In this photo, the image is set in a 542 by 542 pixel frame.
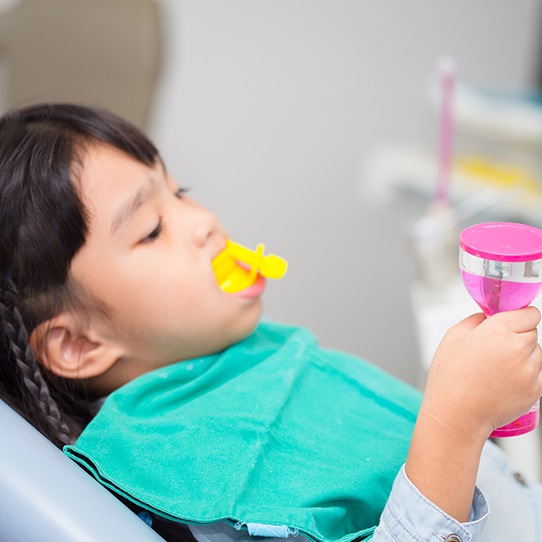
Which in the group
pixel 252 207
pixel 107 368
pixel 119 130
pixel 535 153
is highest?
pixel 119 130

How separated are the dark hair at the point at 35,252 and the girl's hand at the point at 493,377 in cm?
36

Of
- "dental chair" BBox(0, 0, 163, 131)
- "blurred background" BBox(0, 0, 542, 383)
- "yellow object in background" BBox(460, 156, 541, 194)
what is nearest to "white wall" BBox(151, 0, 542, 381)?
"blurred background" BBox(0, 0, 542, 383)

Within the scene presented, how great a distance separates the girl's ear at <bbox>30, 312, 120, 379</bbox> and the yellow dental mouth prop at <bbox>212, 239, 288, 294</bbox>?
0.13 m

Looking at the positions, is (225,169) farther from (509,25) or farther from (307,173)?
(509,25)

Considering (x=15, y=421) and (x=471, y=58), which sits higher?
(x=471, y=58)

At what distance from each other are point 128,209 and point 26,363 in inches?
6.9

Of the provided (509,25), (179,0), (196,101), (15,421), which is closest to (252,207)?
(196,101)

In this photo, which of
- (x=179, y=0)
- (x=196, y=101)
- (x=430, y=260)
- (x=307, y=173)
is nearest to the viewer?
(x=430, y=260)

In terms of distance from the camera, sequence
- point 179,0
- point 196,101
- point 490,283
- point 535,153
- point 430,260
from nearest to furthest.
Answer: point 490,283 < point 430,260 < point 535,153 < point 179,0 < point 196,101

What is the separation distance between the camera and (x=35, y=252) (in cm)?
76

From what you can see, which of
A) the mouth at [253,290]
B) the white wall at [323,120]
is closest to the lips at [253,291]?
the mouth at [253,290]

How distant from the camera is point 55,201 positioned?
763 millimetres

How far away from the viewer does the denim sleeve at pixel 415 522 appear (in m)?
0.62

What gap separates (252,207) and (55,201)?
1423 mm
